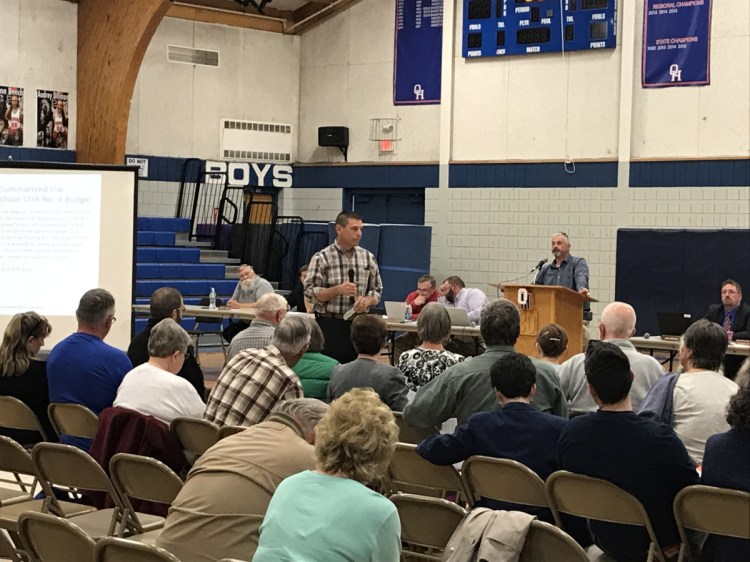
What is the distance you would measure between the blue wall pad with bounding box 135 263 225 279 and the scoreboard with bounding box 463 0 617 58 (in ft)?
15.6

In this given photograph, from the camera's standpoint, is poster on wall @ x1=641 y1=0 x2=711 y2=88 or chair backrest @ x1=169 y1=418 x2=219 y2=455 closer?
chair backrest @ x1=169 y1=418 x2=219 y2=455

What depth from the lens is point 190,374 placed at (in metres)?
5.46

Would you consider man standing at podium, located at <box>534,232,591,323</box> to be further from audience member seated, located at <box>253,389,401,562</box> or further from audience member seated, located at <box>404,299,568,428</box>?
audience member seated, located at <box>253,389,401,562</box>

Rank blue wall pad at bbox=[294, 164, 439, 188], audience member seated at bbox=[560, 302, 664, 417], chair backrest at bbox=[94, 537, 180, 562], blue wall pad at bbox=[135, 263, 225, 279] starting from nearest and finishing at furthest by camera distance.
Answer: chair backrest at bbox=[94, 537, 180, 562], audience member seated at bbox=[560, 302, 664, 417], blue wall pad at bbox=[135, 263, 225, 279], blue wall pad at bbox=[294, 164, 439, 188]

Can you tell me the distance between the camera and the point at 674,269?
1302cm

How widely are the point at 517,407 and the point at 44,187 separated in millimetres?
6674

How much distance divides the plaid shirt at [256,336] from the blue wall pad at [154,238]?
348 inches

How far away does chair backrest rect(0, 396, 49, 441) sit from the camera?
16.7 ft

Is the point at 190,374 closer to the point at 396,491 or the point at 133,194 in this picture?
the point at 396,491

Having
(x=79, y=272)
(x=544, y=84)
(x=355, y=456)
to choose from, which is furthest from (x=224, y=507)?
(x=544, y=84)

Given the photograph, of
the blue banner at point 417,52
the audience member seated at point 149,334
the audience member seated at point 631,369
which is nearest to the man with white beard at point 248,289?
the blue banner at point 417,52

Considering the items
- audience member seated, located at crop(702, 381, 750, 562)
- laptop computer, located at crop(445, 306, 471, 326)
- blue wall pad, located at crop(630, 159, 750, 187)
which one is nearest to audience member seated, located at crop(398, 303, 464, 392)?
audience member seated, located at crop(702, 381, 750, 562)

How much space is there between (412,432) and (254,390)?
2.51ft

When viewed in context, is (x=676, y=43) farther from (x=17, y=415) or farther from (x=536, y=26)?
(x=17, y=415)
